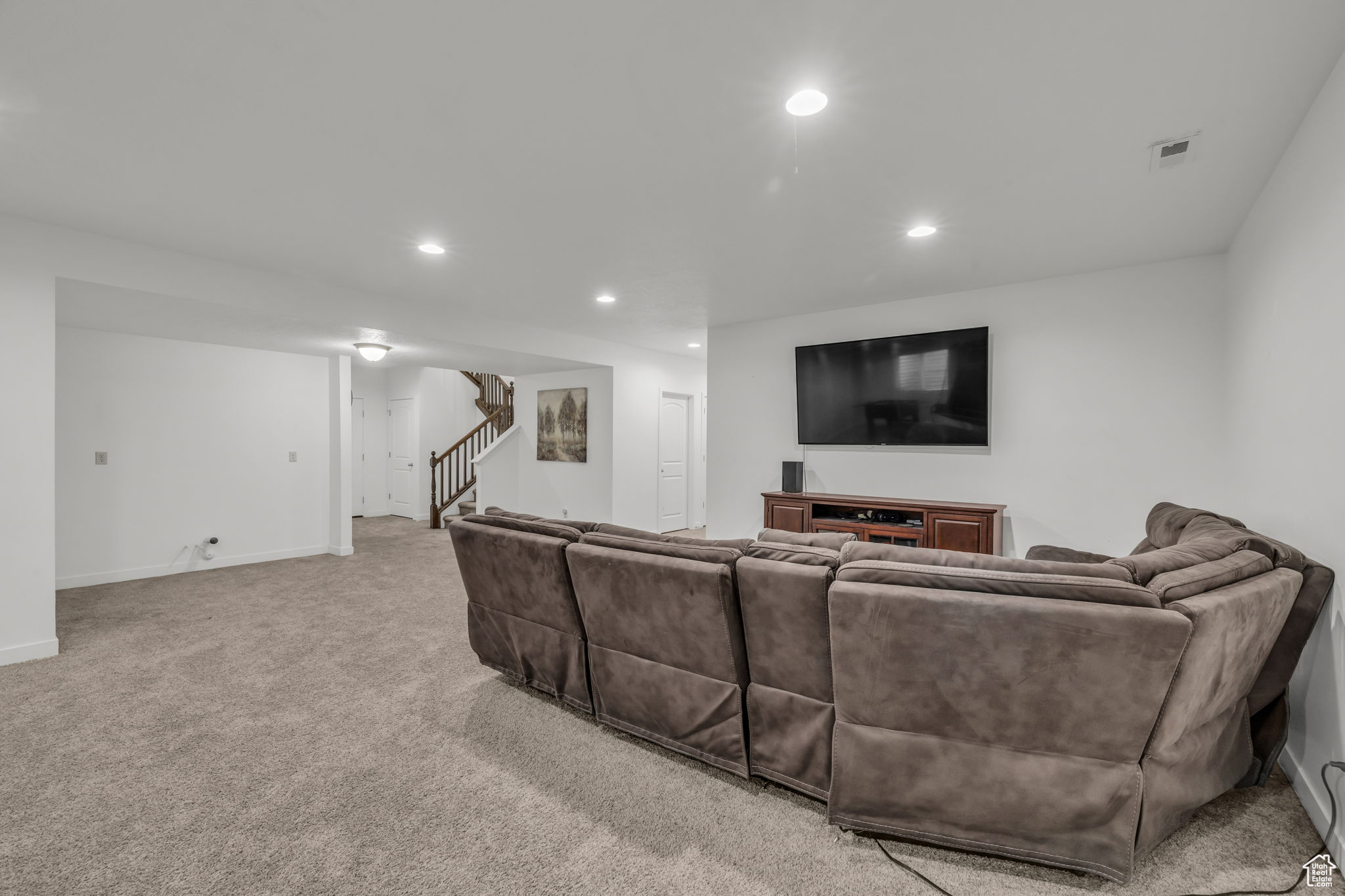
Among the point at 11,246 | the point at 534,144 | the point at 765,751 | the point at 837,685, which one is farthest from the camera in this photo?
the point at 11,246

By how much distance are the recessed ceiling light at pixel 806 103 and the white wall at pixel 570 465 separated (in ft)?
15.8

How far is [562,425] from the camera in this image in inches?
283

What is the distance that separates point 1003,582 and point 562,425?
6.17 meters

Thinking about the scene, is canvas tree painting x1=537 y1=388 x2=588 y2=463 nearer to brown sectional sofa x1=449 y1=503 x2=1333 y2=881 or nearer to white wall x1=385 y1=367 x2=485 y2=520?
white wall x1=385 y1=367 x2=485 y2=520

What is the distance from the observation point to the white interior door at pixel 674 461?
7.41 meters

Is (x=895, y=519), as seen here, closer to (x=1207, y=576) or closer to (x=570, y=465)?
(x=1207, y=576)

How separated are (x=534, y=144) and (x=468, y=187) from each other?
1.80 feet

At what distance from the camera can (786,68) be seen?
178 cm

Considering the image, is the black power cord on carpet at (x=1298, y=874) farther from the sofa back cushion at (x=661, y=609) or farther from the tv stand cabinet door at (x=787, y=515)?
the tv stand cabinet door at (x=787, y=515)

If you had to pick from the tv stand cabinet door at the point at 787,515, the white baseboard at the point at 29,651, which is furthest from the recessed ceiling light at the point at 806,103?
the white baseboard at the point at 29,651

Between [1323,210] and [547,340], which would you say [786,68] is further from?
[547,340]

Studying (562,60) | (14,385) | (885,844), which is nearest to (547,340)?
(14,385)

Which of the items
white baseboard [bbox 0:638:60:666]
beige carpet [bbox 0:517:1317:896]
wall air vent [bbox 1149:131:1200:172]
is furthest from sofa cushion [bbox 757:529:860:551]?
white baseboard [bbox 0:638:60:666]

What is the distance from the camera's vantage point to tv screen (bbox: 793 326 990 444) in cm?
420
